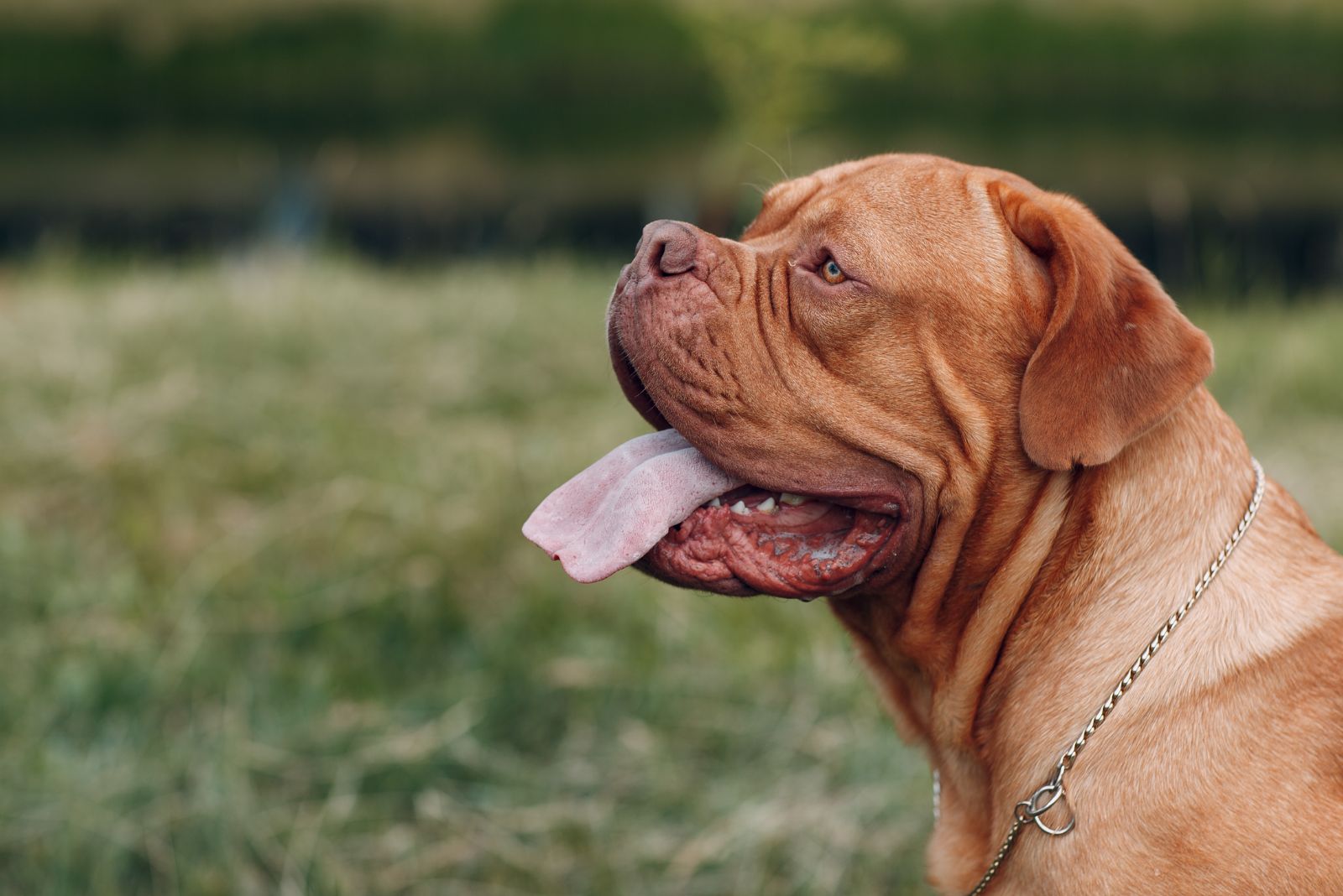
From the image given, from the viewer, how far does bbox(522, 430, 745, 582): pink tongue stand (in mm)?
2404

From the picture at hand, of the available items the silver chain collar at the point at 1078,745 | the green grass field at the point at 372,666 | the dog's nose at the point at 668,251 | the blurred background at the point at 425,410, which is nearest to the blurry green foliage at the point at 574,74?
the blurred background at the point at 425,410

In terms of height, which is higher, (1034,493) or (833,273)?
(833,273)

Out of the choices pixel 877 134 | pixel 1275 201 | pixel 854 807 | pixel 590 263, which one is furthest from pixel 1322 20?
pixel 854 807

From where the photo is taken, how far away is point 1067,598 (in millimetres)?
2375

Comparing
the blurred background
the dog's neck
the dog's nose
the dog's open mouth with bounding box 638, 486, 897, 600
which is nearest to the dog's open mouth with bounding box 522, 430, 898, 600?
the dog's open mouth with bounding box 638, 486, 897, 600

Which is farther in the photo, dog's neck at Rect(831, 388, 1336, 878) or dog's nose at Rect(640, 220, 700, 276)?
dog's nose at Rect(640, 220, 700, 276)

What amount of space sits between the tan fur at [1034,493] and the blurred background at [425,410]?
86 centimetres

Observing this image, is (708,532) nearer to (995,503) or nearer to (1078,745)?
(995,503)

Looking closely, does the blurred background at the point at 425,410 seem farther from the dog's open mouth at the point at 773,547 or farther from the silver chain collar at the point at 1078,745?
the silver chain collar at the point at 1078,745

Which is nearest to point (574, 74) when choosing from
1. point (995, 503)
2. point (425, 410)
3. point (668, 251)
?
point (425, 410)

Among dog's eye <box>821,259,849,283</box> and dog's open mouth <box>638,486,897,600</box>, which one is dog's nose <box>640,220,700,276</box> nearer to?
dog's eye <box>821,259,849,283</box>

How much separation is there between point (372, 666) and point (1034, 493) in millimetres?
2637

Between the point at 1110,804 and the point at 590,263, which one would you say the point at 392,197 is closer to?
the point at 590,263

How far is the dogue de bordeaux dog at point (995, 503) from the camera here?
7.21 feet
